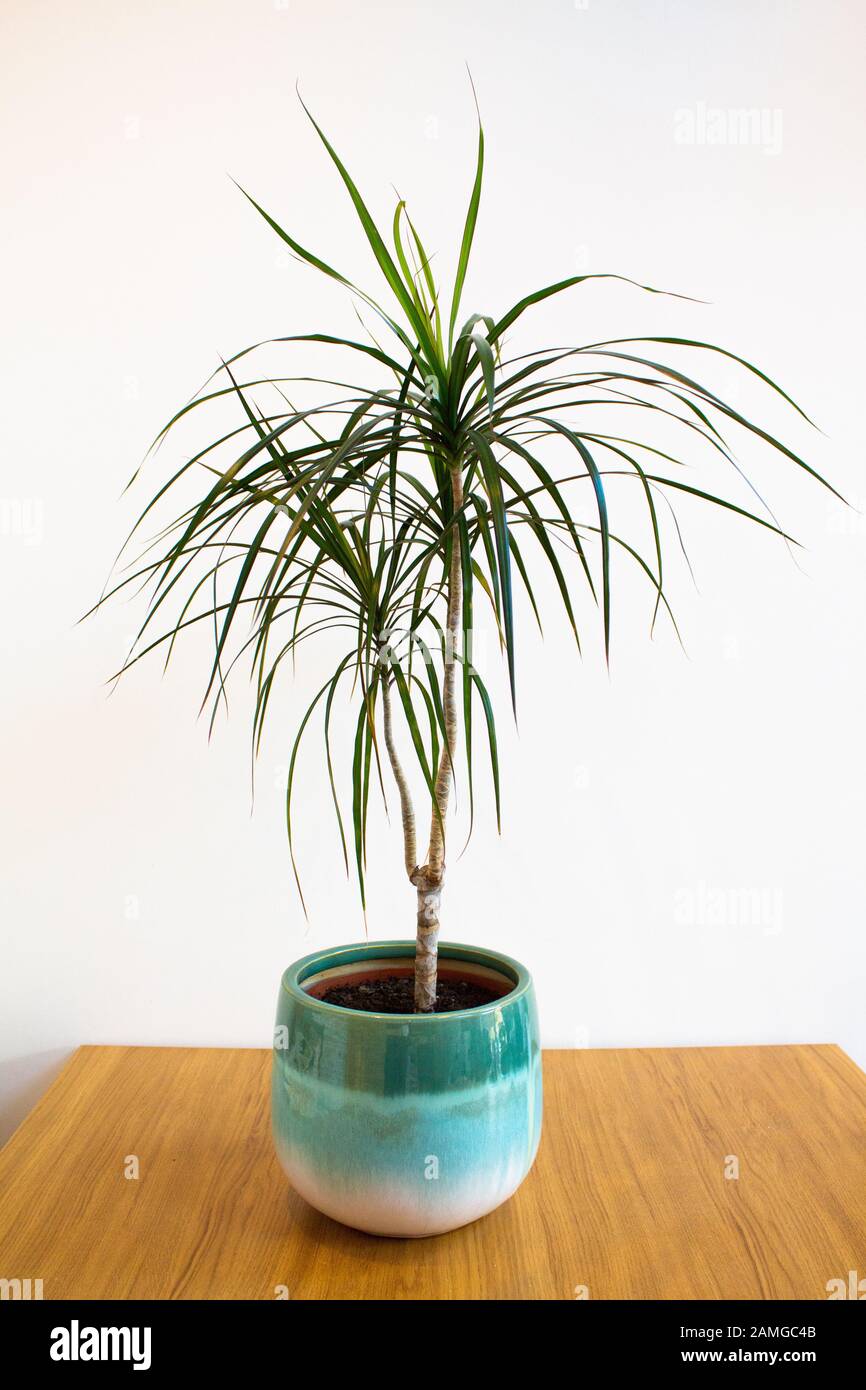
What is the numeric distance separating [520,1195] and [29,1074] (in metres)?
0.78

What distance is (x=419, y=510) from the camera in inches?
38.2

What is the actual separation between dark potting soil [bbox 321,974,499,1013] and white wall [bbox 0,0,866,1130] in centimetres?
34

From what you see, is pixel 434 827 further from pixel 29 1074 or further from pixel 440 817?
pixel 29 1074

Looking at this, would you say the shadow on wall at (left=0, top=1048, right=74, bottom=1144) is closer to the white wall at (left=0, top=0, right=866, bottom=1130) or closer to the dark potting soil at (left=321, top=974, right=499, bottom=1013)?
the white wall at (left=0, top=0, right=866, bottom=1130)

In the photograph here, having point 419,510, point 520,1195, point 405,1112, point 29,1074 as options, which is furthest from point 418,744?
point 29,1074

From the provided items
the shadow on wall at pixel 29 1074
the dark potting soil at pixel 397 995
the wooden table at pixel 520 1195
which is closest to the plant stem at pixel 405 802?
the dark potting soil at pixel 397 995

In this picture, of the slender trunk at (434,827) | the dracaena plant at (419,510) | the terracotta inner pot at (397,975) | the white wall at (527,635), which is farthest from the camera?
the white wall at (527,635)

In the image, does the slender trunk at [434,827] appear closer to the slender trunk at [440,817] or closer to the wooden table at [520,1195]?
the slender trunk at [440,817]

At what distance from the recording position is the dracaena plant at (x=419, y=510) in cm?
85

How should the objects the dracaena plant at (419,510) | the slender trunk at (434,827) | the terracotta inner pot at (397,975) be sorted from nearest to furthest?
the dracaena plant at (419,510) → the slender trunk at (434,827) → the terracotta inner pot at (397,975)

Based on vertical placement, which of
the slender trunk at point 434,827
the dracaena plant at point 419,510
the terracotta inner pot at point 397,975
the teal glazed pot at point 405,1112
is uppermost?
the dracaena plant at point 419,510

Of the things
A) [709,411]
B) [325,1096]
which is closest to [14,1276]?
[325,1096]

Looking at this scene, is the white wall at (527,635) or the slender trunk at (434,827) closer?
the slender trunk at (434,827)

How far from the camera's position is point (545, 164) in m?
1.37
